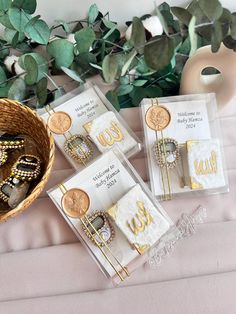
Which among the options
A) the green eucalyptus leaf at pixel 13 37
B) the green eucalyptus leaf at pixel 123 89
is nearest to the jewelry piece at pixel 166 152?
the green eucalyptus leaf at pixel 123 89

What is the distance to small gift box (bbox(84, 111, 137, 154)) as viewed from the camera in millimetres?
776

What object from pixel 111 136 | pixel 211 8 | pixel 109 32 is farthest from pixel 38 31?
pixel 211 8

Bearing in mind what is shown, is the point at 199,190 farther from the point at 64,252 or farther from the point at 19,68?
→ the point at 19,68

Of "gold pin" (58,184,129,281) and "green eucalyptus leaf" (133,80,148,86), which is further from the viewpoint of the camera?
"green eucalyptus leaf" (133,80,148,86)

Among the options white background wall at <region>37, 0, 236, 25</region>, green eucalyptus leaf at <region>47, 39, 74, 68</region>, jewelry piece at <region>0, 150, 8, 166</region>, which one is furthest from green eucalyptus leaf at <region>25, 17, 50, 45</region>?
jewelry piece at <region>0, 150, 8, 166</region>

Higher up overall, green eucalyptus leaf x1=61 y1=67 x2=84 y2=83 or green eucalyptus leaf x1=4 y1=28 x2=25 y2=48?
green eucalyptus leaf x1=4 y1=28 x2=25 y2=48

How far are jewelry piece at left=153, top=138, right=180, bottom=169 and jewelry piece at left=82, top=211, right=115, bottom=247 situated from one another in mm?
145

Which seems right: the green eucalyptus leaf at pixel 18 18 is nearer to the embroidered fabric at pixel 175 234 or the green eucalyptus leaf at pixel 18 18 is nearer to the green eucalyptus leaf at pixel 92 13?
the green eucalyptus leaf at pixel 92 13

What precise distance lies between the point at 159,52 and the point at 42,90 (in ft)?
0.98

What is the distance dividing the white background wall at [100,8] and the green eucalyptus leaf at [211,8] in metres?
0.32

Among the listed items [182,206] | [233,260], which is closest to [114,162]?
[182,206]

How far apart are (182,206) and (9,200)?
1.03 ft

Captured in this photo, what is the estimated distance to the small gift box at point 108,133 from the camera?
2.55 feet

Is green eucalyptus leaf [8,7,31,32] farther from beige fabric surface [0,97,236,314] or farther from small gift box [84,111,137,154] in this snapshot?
beige fabric surface [0,97,236,314]
